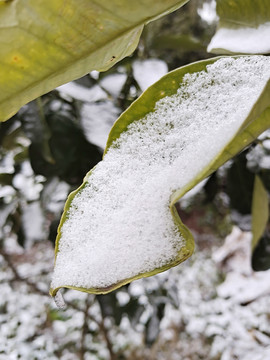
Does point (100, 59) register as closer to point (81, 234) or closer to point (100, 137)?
point (81, 234)

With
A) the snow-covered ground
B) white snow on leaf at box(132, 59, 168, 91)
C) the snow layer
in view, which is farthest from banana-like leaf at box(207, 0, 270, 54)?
the snow-covered ground

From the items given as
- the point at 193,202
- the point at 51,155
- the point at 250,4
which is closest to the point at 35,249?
the point at 193,202

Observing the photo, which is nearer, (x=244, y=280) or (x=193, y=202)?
(x=193, y=202)

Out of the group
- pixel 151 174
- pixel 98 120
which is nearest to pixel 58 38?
pixel 151 174

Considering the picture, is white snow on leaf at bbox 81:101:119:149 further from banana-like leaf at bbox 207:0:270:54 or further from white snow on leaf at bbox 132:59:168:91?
banana-like leaf at bbox 207:0:270:54

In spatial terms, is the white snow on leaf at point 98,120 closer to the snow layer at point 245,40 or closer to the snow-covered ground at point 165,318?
the snow layer at point 245,40

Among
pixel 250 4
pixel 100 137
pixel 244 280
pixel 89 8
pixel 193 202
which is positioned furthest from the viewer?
pixel 244 280
